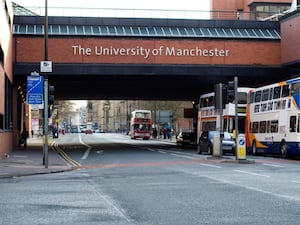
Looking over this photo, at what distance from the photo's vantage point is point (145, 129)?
84.2 meters

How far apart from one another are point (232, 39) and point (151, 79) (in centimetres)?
750

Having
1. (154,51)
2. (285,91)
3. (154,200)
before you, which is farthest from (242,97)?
(154,200)

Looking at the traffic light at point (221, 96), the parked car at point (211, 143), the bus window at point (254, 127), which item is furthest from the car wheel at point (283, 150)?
the traffic light at point (221, 96)

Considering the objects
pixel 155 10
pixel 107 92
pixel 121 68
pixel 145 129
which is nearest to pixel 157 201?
pixel 121 68

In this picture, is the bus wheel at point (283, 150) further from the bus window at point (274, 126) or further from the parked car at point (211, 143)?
the parked car at point (211, 143)

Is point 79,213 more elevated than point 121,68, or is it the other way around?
point 121,68

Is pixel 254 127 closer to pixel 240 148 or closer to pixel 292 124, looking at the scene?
pixel 292 124

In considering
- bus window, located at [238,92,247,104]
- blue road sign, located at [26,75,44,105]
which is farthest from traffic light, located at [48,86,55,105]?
bus window, located at [238,92,247,104]

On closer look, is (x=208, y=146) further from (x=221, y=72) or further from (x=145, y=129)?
(x=145, y=129)

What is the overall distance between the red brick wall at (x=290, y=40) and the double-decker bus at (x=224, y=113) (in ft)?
13.5

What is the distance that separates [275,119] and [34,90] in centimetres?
1557

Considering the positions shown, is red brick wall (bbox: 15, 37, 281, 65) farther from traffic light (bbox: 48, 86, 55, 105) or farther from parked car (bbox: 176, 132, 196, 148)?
traffic light (bbox: 48, 86, 55, 105)

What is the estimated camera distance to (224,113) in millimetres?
38469

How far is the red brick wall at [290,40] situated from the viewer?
39203 mm
